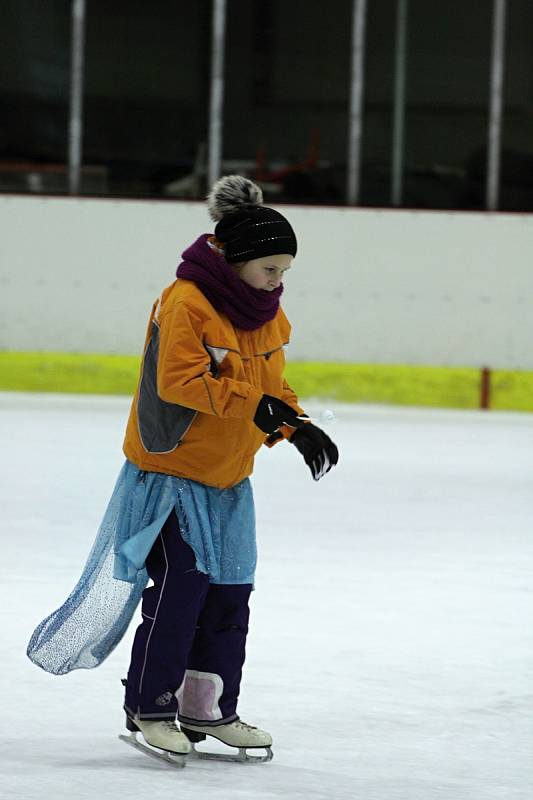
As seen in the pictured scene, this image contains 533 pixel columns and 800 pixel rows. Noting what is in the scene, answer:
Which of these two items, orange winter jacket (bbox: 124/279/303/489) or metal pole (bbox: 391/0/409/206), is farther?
metal pole (bbox: 391/0/409/206)

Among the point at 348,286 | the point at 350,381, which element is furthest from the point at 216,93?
the point at 350,381

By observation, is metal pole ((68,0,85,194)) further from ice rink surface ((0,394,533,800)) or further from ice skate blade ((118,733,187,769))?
ice skate blade ((118,733,187,769))

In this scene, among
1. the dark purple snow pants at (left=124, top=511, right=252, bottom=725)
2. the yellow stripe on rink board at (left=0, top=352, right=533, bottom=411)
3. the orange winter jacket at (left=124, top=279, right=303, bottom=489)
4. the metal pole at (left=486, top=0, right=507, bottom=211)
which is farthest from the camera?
the metal pole at (left=486, top=0, right=507, bottom=211)

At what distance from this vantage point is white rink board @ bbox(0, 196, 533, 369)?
31.2 ft

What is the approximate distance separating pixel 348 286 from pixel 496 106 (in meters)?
1.66

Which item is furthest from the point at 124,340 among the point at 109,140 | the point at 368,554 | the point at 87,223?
the point at 368,554

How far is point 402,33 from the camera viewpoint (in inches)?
398

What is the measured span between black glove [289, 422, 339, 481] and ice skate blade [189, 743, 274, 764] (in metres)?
0.49

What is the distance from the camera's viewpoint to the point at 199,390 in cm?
249

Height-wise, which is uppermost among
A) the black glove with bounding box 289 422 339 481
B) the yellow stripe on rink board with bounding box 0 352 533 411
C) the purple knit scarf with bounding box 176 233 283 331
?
the yellow stripe on rink board with bounding box 0 352 533 411

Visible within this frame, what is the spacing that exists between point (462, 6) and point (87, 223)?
2827 mm

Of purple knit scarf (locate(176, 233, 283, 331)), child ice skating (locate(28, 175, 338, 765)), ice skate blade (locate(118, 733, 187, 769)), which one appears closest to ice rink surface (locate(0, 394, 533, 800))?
ice skate blade (locate(118, 733, 187, 769))

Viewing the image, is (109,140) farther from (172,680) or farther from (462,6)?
(172,680)

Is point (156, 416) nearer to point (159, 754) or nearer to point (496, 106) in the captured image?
point (159, 754)
